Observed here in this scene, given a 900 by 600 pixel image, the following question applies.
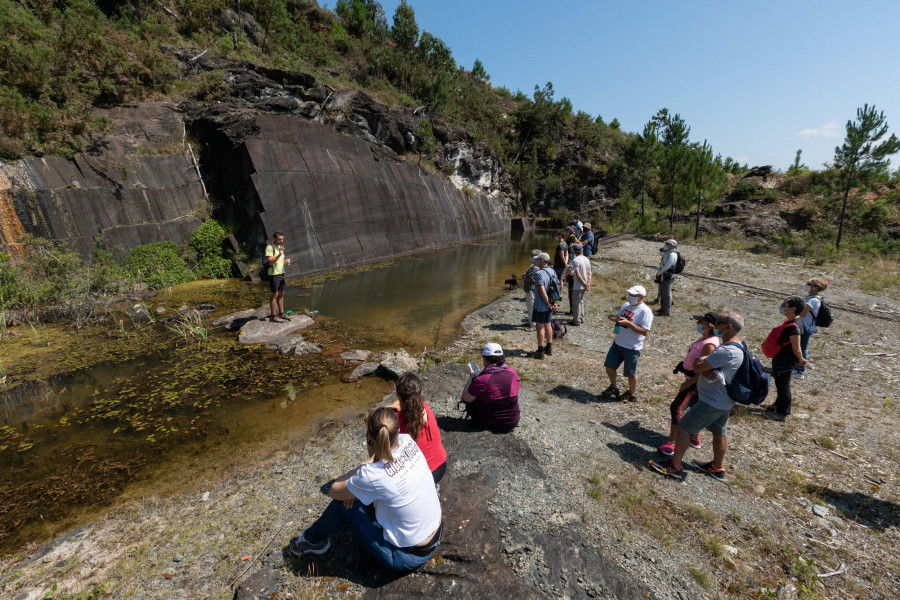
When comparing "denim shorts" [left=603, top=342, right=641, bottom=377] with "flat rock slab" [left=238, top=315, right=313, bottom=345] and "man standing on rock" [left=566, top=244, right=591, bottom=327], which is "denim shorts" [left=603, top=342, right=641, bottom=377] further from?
"flat rock slab" [left=238, top=315, right=313, bottom=345]

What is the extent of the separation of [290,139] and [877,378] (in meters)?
20.9

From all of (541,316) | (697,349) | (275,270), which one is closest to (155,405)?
(275,270)

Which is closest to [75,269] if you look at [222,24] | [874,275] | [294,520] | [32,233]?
[32,233]

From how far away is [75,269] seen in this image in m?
10.7

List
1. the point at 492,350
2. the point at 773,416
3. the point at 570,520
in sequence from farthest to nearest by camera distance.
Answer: the point at 773,416
the point at 492,350
the point at 570,520

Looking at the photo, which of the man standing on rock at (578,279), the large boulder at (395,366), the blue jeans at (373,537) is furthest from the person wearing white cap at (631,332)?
the blue jeans at (373,537)

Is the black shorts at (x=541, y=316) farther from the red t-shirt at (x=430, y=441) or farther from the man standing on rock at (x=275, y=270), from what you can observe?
the man standing on rock at (x=275, y=270)

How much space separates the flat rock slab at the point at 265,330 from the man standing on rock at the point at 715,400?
838 centimetres

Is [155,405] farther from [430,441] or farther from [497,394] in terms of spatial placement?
[497,394]

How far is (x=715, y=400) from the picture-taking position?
429 centimetres

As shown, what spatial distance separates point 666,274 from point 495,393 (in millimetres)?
8442

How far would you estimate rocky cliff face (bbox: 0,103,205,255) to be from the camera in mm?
10977

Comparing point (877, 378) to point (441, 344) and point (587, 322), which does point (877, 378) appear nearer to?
point (587, 322)

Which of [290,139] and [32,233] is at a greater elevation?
[290,139]
